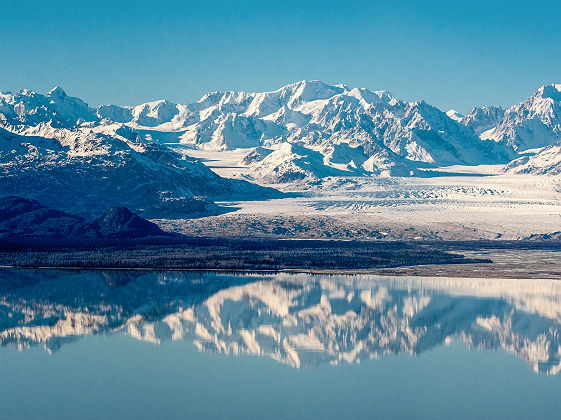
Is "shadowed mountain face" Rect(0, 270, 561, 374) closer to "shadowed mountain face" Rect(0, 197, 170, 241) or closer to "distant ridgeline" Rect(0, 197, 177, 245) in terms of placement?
"distant ridgeline" Rect(0, 197, 177, 245)

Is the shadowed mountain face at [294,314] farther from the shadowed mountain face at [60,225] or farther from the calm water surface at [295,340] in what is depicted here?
the shadowed mountain face at [60,225]

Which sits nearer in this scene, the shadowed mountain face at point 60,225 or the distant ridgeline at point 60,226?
the distant ridgeline at point 60,226

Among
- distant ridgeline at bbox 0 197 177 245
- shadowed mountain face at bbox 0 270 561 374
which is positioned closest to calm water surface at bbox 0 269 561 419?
shadowed mountain face at bbox 0 270 561 374

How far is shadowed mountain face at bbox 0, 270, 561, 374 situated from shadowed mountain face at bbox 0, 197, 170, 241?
5117cm

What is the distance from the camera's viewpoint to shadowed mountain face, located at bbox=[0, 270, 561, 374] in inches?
2221

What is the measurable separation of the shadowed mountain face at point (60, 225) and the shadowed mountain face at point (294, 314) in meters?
51.2

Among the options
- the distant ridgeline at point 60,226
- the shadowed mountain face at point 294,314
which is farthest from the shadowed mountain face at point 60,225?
the shadowed mountain face at point 294,314

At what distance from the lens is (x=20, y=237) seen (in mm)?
143500

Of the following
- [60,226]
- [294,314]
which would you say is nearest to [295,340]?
[294,314]

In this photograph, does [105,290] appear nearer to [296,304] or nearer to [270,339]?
[296,304]

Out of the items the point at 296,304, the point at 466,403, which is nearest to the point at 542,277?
the point at 296,304

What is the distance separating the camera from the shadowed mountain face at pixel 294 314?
56406 mm

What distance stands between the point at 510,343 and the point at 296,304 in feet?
70.7

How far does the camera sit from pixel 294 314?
69000mm
